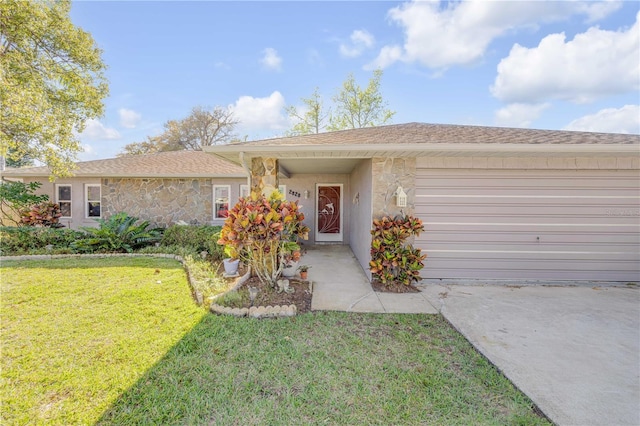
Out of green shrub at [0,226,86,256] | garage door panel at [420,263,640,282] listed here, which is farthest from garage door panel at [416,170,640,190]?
green shrub at [0,226,86,256]

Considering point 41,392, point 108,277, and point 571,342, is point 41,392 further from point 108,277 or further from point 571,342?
point 571,342

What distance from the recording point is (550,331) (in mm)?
3506

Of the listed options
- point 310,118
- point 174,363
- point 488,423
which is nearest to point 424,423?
point 488,423

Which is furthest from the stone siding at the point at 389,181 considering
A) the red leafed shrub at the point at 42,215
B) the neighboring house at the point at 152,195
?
the red leafed shrub at the point at 42,215

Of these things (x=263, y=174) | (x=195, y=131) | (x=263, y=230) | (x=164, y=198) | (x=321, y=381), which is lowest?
(x=321, y=381)

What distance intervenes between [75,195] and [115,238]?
4726 millimetres

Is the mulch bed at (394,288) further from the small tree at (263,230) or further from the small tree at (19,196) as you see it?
the small tree at (19,196)

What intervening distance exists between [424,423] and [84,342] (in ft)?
11.9

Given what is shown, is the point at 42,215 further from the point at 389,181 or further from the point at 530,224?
the point at 530,224

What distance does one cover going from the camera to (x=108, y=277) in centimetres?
559

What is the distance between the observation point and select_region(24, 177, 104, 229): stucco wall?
10.8m

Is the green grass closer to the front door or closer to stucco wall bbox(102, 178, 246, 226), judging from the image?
the front door

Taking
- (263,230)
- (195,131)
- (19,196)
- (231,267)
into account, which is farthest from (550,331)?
(195,131)

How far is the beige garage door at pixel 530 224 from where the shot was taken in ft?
18.0
